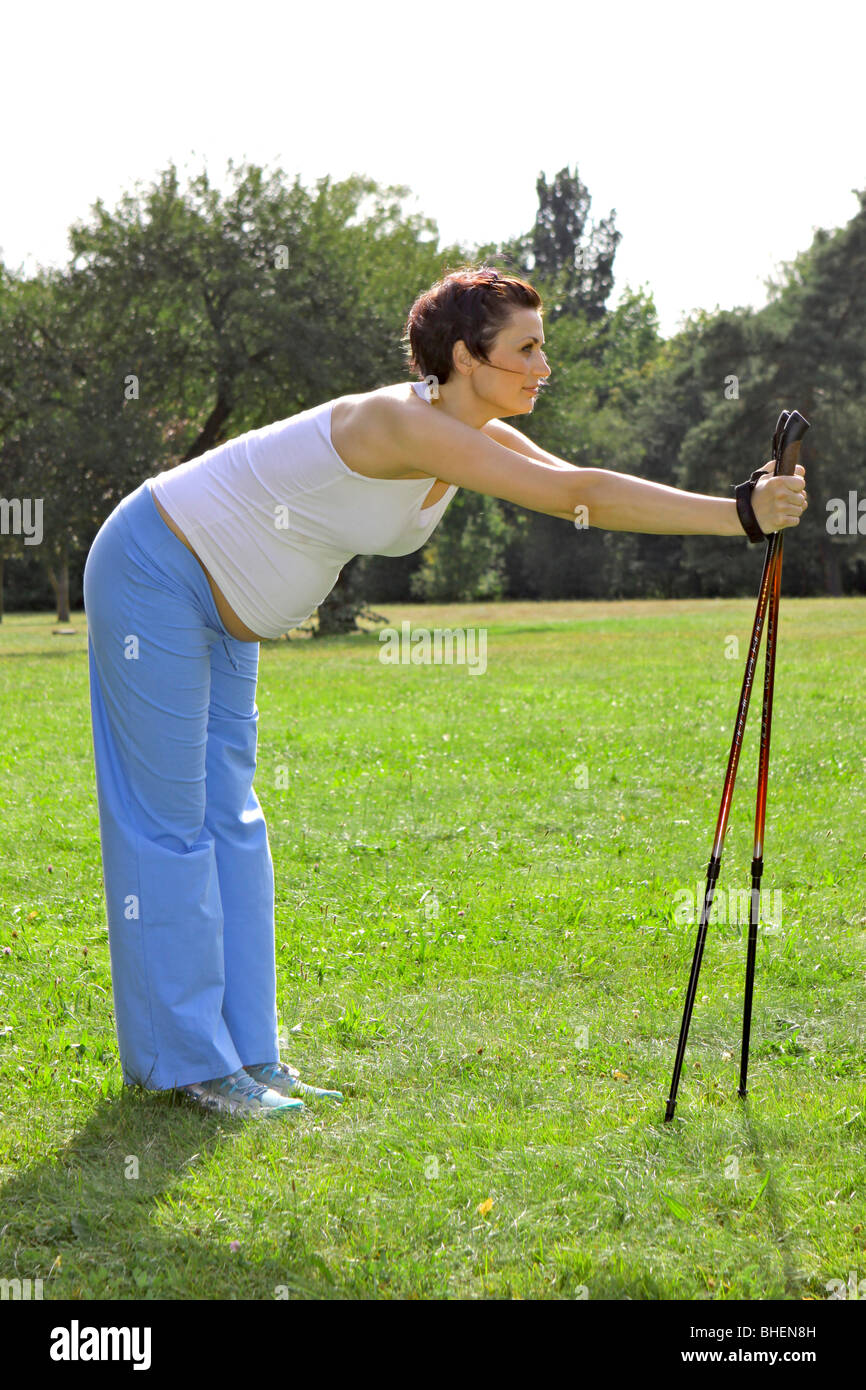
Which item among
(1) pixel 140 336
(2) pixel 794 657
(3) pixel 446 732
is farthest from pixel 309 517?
(1) pixel 140 336

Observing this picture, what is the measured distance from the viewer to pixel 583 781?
832 cm

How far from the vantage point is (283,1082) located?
3.71m

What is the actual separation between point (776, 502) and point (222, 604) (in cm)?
143

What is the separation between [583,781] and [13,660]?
15127mm

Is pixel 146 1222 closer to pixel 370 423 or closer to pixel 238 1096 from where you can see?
pixel 238 1096

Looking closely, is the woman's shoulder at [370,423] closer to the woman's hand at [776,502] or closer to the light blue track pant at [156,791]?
the light blue track pant at [156,791]

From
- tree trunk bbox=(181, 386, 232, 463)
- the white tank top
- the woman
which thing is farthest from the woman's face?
tree trunk bbox=(181, 386, 232, 463)

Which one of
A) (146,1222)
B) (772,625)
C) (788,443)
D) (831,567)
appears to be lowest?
(146,1222)

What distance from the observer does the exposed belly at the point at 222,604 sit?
3.35m

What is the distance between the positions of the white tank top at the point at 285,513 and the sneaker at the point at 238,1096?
124cm

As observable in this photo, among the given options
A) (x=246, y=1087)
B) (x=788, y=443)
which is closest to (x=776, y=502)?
(x=788, y=443)

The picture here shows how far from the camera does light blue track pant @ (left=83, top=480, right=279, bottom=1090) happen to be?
11.1 feet

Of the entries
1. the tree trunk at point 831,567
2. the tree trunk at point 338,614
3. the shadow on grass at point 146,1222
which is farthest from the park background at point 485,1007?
the tree trunk at point 831,567

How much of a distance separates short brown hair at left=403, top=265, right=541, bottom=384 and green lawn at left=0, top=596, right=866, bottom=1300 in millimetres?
1977
